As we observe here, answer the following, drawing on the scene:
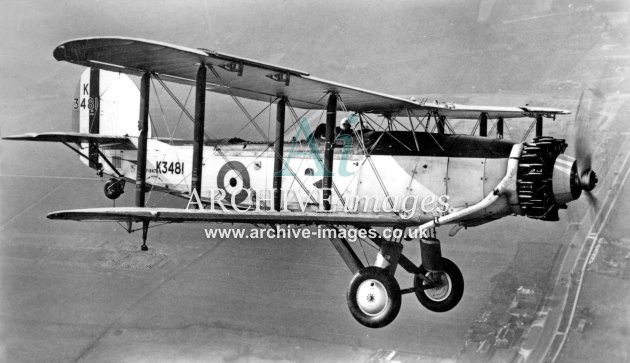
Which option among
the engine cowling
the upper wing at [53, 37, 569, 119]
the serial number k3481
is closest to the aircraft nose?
the engine cowling

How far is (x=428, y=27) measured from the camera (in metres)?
19.2

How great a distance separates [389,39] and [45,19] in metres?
11.2

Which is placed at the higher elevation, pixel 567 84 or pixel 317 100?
pixel 567 84

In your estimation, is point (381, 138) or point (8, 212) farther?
point (8, 212)

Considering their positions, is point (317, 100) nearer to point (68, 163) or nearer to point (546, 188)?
point (546, 188)

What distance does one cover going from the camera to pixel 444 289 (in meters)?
8.69

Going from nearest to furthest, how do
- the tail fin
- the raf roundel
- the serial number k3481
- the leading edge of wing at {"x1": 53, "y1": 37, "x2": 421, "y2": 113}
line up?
the leading edge of wing at {"x1": 53, "y1": 37, "x2": 421, "y2": 113} → the raf roundel → the serial number k3481 → the tail fin

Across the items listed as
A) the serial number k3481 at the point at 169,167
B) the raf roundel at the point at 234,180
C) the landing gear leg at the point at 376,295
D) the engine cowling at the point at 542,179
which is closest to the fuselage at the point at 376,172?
the raf roundel at the point at 234,180

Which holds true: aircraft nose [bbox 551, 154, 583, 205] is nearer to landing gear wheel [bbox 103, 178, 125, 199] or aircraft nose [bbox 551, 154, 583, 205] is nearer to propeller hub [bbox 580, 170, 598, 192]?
propeller hub [bbox 580, 170, 598, 192]

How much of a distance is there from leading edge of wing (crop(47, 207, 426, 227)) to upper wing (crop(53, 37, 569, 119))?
1.57 meters

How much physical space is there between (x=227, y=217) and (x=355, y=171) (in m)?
1.84

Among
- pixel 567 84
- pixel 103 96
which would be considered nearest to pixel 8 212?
pixel 103 96

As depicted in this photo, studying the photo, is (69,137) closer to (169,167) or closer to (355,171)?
(169,167)

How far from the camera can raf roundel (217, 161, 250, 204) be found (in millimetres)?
9438
